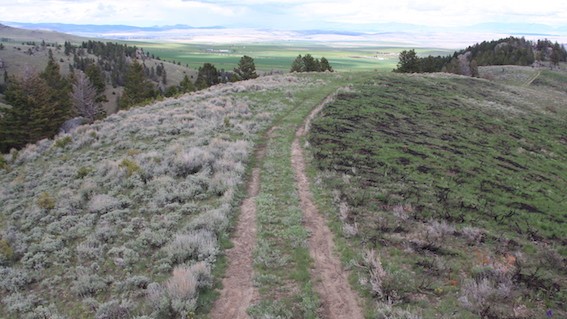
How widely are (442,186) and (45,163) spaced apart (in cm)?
2331

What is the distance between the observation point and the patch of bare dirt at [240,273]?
8.87 meters

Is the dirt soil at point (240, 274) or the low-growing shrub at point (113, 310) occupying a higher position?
the dirt soil at point (240, 274)

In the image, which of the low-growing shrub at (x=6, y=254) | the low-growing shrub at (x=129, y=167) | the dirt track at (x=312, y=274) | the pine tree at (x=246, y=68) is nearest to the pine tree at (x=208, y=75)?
the pine tree at (x=246, y=68)

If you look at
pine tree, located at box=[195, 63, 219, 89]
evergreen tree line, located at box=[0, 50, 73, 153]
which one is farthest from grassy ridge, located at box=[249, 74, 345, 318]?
pine tree, located at box=[195, 63, 219, 89]

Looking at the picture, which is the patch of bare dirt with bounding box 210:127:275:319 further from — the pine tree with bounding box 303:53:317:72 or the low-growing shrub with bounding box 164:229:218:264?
the pine tree with bounding box 303:53:317:72

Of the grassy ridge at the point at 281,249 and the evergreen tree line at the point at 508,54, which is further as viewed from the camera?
the evergreen tree line at the point at 508,54

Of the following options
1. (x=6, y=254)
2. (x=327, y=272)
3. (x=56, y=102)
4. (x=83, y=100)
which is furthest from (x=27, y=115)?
(x=327, y=272)

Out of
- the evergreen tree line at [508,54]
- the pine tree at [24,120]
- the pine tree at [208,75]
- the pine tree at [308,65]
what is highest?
the evergreen tree line at [508,54]

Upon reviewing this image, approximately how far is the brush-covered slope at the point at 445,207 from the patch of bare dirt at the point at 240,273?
2.90 meters

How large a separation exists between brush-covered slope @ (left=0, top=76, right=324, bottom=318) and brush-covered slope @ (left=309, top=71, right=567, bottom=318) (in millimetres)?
4436

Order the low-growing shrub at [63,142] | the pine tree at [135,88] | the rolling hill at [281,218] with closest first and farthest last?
the rolling hill at [281,218] < the low-growing shrub at [63,142] < the pine tree at [135,88]

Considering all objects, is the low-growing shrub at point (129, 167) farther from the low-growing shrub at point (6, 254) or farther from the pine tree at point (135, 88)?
the pine tree at point (135, 88)

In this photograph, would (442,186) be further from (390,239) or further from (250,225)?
(250,225)

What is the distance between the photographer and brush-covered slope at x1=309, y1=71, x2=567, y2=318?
368 inches
